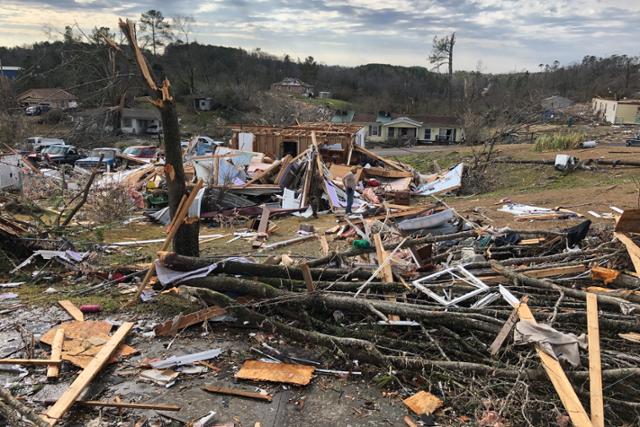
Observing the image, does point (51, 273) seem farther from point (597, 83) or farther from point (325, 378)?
point (597, 83)

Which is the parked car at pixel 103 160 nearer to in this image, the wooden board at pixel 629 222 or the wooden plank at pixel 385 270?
the wooden plank at pixel 385 270

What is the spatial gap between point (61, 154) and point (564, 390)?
27.5 meters

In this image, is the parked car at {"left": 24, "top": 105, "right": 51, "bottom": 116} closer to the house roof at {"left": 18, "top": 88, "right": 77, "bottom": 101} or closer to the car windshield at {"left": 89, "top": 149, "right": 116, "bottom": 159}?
the house roof at {"left": 18, "top": 88, "right": 77, "bottom": 101}

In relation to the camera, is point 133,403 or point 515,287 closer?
point 133,403

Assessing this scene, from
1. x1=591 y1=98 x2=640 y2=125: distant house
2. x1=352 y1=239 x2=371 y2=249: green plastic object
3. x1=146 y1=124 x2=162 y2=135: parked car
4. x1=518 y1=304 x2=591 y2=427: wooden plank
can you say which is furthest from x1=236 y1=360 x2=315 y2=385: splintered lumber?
x1=591 y1=98 x2=640 y2=125: distant house

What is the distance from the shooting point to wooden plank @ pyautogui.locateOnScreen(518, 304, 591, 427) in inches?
126

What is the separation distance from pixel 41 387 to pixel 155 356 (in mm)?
968

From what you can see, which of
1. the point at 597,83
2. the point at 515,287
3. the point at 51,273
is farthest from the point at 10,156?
the point at 597,83

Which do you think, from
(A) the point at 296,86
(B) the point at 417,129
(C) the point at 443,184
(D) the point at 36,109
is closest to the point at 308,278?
(C) the point at 443,184

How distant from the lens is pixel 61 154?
2514 centimetres

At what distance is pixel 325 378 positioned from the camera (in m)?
4.16

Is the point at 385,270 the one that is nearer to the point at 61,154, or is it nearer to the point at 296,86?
the point at 61,154

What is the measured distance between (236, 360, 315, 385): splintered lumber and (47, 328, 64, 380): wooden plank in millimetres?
1625

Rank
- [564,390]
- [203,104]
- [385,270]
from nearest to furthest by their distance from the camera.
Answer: [564,390] → [385,270] → [203,104]
